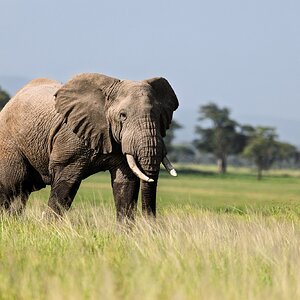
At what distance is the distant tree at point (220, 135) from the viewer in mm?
113438

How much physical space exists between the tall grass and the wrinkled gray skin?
1.08 metres

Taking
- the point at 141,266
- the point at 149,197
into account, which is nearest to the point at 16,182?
the point at 149,197

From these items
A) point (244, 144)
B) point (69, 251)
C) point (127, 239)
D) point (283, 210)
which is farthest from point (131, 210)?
point (244, 144)

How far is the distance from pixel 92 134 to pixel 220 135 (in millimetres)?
103903

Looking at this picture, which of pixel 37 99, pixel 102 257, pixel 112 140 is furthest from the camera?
pixel 37 99

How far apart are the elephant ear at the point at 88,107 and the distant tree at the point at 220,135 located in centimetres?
9568

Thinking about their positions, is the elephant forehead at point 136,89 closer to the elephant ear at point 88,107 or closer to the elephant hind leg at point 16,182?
the elephant ear at point 88,107

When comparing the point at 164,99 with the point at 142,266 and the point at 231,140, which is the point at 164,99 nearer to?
the point at 142,266

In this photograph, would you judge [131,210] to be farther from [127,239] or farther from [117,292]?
[117,292]

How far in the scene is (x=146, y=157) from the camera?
10547 millimetres

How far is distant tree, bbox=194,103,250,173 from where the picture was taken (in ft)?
372

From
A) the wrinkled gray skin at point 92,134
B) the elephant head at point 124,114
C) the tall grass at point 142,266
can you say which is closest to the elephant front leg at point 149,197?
the wrinkled gray skin at point 92,134

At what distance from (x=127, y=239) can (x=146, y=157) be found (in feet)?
4.72

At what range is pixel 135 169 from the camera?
10672 mm
